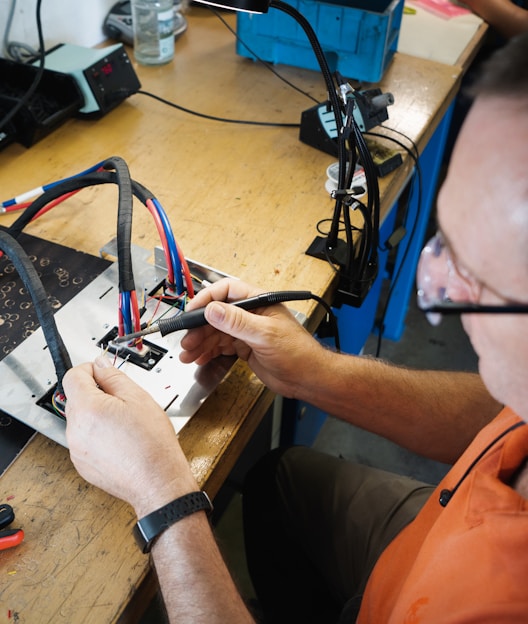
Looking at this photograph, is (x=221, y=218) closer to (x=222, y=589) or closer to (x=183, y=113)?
(x=183, y=113)

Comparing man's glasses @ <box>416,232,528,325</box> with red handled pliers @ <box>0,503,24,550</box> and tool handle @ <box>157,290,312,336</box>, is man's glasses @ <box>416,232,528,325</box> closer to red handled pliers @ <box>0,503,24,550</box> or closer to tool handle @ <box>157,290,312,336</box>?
tool handle @ <box>157,290,312,336</box>

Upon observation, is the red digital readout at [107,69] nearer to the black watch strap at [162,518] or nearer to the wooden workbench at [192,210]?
the wooden workbench at [192,210]

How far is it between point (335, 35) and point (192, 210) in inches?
24.6

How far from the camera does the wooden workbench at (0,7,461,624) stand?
62cm

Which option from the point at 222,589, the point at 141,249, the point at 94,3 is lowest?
the point at 222,589

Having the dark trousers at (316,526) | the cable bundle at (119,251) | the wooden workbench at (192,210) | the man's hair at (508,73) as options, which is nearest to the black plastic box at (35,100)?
the wooden workbench at (192,210)

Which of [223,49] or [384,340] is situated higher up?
[223,49]

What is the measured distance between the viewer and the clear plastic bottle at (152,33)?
1.47 meters

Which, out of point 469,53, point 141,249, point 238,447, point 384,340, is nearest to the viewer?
point 238,447

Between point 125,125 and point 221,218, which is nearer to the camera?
point 221,218

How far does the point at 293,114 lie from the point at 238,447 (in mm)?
879

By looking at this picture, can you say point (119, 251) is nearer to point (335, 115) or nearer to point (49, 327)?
point (49, 327)

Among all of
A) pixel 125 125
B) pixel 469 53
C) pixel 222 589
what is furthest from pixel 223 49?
pixel 222 589

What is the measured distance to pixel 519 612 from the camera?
544 mm
